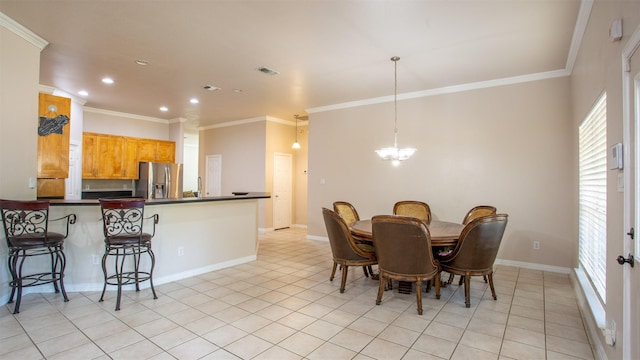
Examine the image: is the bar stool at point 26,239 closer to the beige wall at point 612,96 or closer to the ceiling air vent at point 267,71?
the ceiling air vent at point 267,71

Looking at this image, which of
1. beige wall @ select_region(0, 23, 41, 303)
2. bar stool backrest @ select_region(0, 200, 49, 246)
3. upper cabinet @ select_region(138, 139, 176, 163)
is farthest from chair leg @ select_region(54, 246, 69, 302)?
upper cabinet @ select_region(138, 139, 176, 163)

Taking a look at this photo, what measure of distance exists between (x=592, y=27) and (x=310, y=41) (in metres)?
2.60

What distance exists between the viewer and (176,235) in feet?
13.4

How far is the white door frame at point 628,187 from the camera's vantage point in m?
1.59

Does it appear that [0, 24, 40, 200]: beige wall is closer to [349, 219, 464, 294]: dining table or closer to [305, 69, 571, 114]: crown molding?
[349, 219, 464, 294]: dining table

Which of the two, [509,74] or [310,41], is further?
[509,74]

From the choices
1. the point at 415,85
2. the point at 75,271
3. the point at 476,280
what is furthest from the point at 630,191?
the point at 75,271

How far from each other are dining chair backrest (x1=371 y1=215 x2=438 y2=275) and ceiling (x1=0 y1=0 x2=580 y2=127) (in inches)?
77.6

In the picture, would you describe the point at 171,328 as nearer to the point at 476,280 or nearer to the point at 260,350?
the point at 260,350

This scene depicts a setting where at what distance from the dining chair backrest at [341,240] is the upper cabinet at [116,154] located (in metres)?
5.88

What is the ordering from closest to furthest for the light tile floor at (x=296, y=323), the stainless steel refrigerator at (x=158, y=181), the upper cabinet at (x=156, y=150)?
the light tile floor at (x=296, y=323), the stainless steel refrigerator at (x=158, y=181), the upper cabinet at (x=156, y=150)

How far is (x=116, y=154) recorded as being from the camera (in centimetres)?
725

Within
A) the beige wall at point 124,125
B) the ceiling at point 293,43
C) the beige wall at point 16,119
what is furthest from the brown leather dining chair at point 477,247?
the beige wall at point 124,125

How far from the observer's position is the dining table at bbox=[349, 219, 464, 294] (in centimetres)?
331
